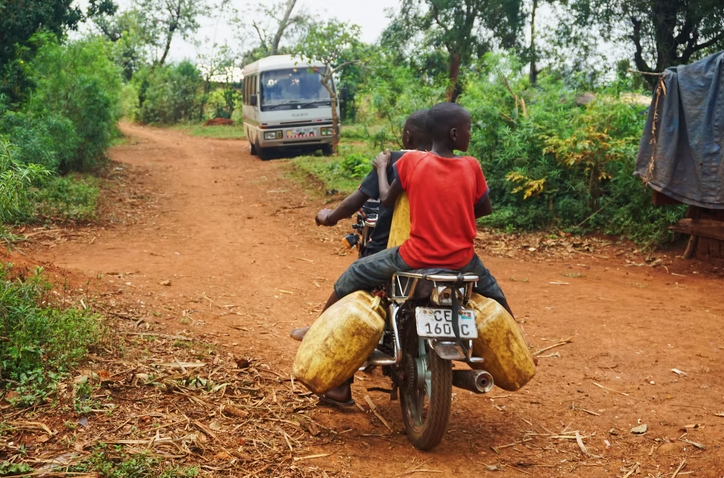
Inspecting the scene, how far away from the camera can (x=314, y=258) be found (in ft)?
30.3

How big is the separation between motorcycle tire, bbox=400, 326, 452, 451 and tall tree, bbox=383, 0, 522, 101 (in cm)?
2170

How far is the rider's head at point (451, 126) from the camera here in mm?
3850

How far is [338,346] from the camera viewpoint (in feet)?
12.6

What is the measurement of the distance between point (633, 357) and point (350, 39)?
13590mm

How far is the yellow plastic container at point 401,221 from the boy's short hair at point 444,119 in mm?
370

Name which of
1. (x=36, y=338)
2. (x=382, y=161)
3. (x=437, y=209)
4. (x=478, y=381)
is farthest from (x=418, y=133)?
(x=36, y=338)

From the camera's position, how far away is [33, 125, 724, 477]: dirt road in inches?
158

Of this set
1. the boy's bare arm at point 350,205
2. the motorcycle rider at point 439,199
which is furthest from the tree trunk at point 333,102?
the motorcycle rider at point 439,199

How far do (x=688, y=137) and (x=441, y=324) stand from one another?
636cm

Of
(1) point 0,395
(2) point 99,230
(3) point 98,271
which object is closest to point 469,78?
(2) point 99,230

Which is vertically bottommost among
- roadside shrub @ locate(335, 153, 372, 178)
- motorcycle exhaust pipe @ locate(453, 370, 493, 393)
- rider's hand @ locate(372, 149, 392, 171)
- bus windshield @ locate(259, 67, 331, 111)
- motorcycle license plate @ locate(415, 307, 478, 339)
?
motorcycle exhaust pipe @ locate(453, 370, 493, 393)

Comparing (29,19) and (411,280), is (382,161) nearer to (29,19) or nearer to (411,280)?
(411,280)

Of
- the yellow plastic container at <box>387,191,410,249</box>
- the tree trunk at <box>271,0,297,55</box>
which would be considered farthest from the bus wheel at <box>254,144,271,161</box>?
the tree trunk at <box>271,0,297,55</box>

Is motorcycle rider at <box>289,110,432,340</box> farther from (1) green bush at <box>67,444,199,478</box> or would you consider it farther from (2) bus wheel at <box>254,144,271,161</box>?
(2) bus wheel at <box>254,144,271,161</box>
